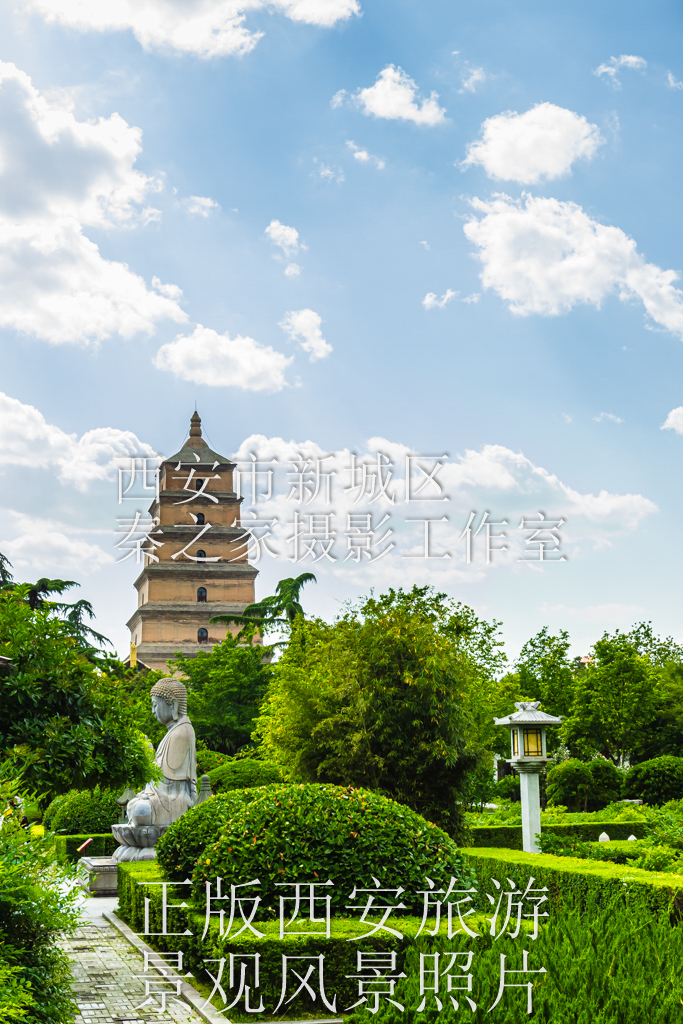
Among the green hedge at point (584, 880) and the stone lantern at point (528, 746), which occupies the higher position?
the stone lantern at point (528, 746)

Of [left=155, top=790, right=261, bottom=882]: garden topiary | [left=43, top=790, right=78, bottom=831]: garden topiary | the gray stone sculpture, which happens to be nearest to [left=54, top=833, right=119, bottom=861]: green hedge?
[left=43, top=790, right=78, bottom=831]: garden topiary

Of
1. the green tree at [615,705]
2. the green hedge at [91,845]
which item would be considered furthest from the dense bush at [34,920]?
the green tree at [615,705]

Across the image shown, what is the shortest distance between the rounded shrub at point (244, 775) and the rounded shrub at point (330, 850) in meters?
12.2

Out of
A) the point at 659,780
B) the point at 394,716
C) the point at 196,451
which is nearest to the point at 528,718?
the point at 394,716

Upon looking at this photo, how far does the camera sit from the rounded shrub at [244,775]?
1973 cm

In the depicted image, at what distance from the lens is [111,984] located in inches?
303

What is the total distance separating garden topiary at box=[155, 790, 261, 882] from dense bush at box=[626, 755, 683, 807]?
60.3 feet

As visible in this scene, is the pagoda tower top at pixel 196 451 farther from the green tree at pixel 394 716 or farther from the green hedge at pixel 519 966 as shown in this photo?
the green hedge at pixel 519 966

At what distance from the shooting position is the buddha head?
13.9m

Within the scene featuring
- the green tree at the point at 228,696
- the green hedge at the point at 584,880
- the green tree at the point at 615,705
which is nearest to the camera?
the green hedge at the point at 584,880

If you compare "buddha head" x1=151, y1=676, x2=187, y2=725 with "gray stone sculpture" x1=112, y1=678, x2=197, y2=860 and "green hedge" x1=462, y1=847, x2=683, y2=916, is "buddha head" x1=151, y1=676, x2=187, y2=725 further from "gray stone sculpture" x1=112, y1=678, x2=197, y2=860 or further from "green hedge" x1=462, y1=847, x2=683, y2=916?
"green hedge" x1=462, y1=847, x2=683, y2=916

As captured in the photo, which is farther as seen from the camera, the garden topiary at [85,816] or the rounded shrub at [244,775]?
the rounded shrub at [244,775]

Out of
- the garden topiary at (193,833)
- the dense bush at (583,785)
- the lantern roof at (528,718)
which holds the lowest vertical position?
the dense bush at (583,785)

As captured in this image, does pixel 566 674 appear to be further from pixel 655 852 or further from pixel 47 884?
pixel 47 884
